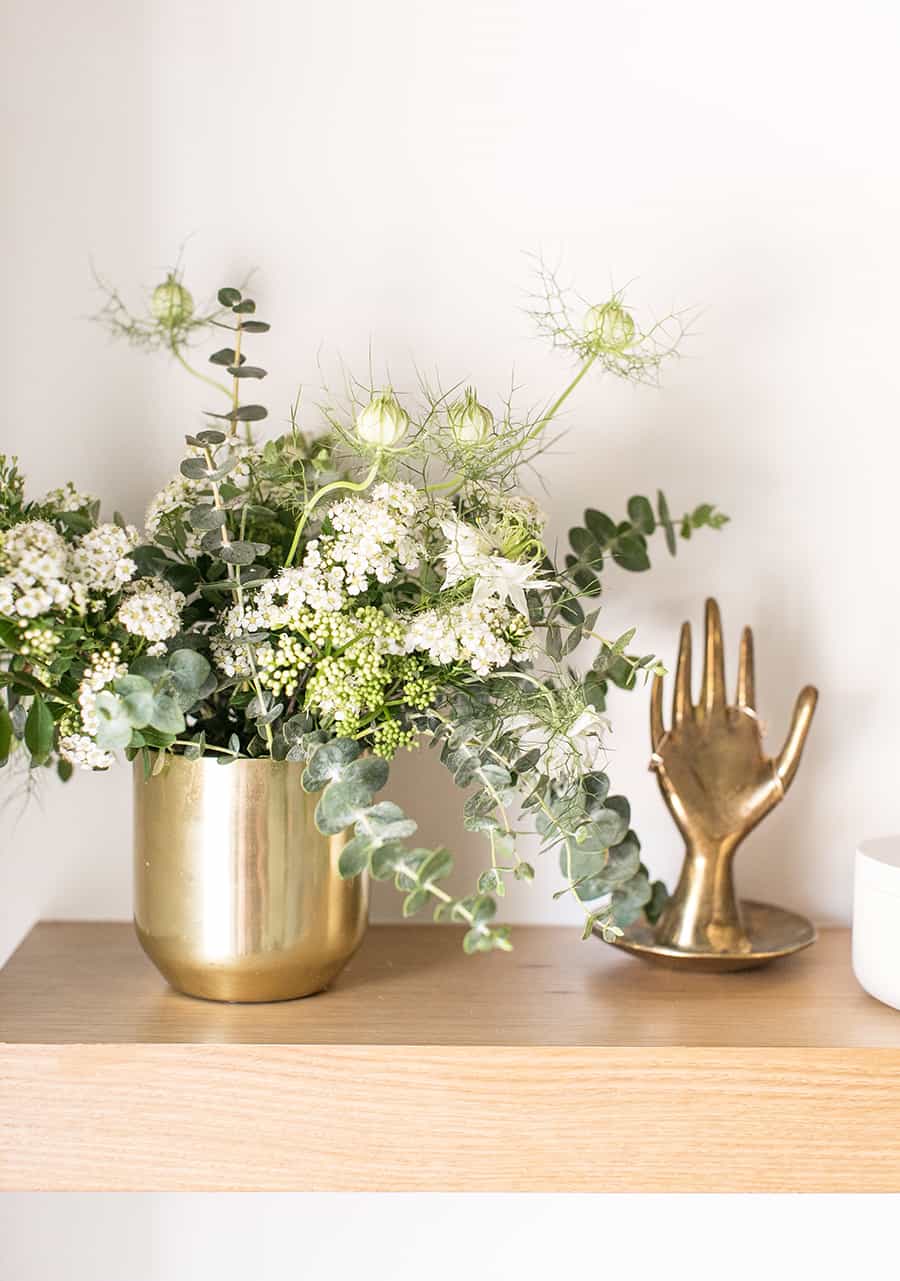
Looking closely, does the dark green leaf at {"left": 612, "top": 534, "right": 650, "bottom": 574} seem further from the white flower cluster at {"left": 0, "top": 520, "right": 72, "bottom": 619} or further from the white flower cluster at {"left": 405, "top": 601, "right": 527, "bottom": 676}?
the white flower cluster at {"left": 0, "top": 520, "right": 72, "bottom": 619}

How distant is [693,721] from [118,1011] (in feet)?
1.64

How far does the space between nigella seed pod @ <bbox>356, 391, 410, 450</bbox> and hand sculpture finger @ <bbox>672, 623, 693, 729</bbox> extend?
1.11 feet

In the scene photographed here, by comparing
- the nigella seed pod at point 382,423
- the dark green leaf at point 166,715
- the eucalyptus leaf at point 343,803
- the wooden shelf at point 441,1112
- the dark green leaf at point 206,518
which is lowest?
the wooden shelf at point 441,1112

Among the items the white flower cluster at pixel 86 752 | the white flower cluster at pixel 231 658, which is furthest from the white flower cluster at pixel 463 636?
the white flower cluster at pixel 86 752

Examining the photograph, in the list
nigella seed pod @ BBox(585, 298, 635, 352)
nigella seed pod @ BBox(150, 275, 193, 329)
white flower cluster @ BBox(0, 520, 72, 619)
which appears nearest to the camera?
white flower cluster @ BBox(0, 520, 72, 619)

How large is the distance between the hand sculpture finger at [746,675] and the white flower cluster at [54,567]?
0.50 metres

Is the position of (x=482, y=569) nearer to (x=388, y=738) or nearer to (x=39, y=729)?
(x=388, y=738)

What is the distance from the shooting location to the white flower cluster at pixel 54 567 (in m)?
0.70

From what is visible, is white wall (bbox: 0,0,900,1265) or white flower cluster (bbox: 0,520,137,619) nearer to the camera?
white flower cluster (bbox: 0,520,137,619)

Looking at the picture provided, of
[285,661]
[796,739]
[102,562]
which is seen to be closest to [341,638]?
[285,661]

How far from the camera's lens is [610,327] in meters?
0.82

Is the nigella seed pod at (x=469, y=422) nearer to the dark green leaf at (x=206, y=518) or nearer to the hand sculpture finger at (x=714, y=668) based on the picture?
the dark green leaf at (x=206, y=518)

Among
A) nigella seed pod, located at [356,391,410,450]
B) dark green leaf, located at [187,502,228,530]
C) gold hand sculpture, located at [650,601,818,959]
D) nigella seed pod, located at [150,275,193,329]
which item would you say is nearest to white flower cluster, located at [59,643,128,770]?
dark green leaf, located at [187,502,228,530]

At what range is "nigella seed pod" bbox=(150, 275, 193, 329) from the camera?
914 millimetres
